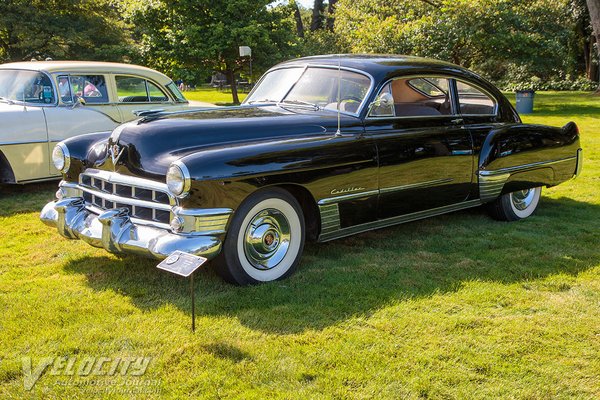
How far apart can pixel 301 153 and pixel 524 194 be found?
3.10 m

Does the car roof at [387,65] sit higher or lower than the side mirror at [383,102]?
higher

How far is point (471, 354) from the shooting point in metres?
3.21

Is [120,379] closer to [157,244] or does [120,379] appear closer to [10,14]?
[157,244]

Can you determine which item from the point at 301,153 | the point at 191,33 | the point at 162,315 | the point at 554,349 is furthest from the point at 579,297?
the point at 191,33

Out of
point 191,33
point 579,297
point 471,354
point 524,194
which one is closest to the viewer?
point 471,354

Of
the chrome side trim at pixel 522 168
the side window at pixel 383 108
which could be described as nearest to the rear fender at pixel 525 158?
the chrome side trim at pixel 522 168

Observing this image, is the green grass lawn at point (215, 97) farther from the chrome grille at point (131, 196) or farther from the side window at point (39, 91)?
the chrome grille at point (131, 196)

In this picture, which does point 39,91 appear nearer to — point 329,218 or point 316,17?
point 329,218

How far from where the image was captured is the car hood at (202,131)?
13.5 ft

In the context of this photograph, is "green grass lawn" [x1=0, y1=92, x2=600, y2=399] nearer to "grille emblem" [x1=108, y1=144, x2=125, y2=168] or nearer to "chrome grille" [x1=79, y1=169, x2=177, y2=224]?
"chrome grille" [x1=79, y1=169, x2=177, y2=224]

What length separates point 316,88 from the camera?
17.2 ft

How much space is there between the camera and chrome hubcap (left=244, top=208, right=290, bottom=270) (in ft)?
13.4

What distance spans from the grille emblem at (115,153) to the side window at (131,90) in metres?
3.64

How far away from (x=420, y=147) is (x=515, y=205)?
5.54 feet
